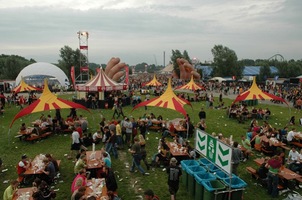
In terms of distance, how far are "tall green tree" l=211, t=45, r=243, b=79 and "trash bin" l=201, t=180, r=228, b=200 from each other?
174 feet

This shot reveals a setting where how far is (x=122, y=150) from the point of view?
1245 cm

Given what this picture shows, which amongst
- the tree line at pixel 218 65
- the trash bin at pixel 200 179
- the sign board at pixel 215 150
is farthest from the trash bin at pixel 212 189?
the tree line at pixel 218 65

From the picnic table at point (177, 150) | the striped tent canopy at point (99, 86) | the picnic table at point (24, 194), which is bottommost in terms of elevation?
the picnic table at point (24, 194)

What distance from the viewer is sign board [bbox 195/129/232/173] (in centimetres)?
671

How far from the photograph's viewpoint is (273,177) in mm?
8242

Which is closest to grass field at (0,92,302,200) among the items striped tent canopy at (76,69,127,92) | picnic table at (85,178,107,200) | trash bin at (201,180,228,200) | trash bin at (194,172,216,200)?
trash bin at (194,172,216,200)

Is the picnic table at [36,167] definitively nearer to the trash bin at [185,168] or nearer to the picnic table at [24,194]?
the picnic table at [24,194]

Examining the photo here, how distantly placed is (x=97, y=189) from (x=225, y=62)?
5488 centimetres

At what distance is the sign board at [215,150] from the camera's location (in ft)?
22.0

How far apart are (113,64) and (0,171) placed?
28.5m

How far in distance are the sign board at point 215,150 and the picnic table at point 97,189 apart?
328 cm

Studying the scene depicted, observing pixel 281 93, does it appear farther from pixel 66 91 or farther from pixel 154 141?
pixel 66 91

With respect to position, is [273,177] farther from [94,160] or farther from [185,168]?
[94,160]

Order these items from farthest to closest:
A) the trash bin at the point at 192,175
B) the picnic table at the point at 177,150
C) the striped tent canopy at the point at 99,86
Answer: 1. the striped tent canopy at the point at 99,86
2. the picnic table at the point at 177,150
3. the trash bin at the point at 192,175
